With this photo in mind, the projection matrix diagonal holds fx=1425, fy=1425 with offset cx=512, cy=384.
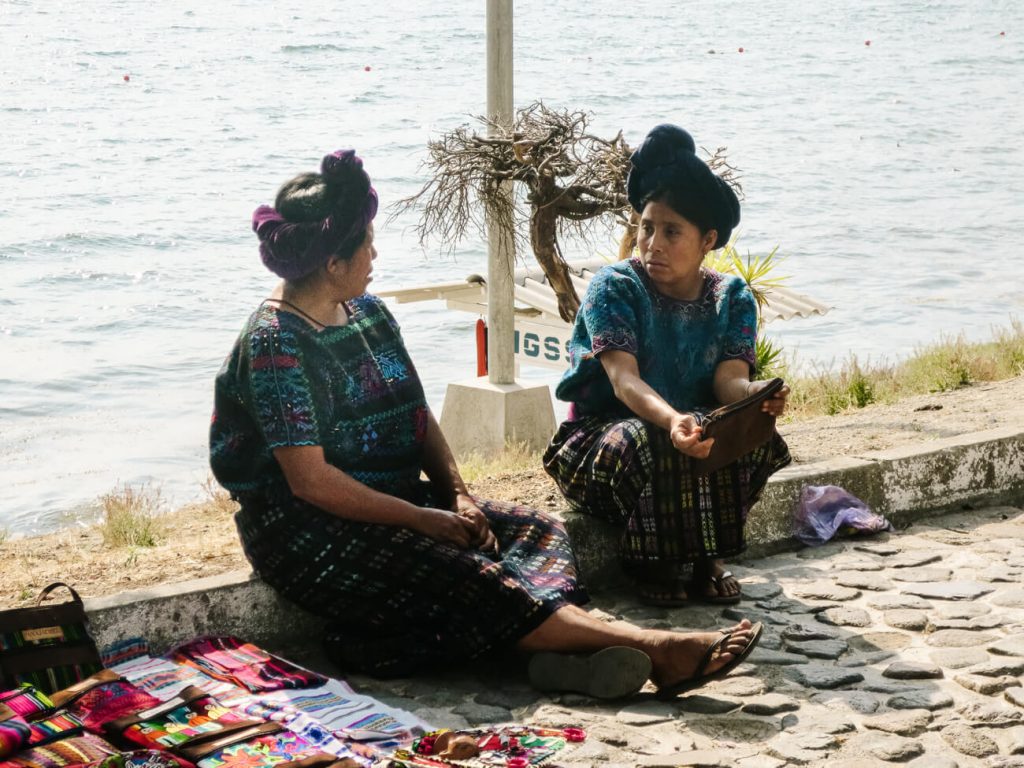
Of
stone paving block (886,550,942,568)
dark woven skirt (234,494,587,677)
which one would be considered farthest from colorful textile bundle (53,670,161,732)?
stone paving block (886,550,942,568)

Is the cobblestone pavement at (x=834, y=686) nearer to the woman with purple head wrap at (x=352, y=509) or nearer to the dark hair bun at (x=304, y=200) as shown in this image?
the woman with purple head wrap at (x=352, y=509)

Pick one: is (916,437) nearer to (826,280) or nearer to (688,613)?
(688,613)

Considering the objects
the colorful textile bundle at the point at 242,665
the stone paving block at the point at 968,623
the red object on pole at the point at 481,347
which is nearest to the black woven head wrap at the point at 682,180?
the stone paving block at the point at 968,623

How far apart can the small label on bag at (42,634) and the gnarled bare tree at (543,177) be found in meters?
3.54

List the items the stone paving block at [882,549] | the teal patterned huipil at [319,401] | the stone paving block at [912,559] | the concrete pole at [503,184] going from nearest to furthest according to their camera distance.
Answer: the teal patterned huipil at [319,401] → the stone paving block at [912,559] → the stone paving block at [882,549] → the concrete pole at [503,184]

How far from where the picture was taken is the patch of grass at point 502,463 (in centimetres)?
671

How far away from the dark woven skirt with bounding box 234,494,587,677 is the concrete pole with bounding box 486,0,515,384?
11.7 feet

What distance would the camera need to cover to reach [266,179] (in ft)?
91.0

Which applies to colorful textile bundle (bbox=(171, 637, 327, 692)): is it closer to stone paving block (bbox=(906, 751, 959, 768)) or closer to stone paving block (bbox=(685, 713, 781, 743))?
stone paving block (bbox=(685, 713, 781, 743))

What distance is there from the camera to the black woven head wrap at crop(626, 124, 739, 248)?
185 inches

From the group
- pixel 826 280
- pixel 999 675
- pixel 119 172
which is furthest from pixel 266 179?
pixel 999 675

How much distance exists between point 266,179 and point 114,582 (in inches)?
936

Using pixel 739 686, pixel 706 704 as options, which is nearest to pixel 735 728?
pixel 706 704

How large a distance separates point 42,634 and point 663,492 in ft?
6.41
